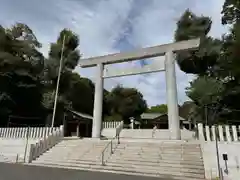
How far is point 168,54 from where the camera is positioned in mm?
12055

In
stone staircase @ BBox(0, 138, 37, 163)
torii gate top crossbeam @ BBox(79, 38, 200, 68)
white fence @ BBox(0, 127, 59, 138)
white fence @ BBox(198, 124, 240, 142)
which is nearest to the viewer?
white fence @ BBox(198, 124, 240, 142)

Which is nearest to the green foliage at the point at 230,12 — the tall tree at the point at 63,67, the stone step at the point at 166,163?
the stone step at the point at 166,163

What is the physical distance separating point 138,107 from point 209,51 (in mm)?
17977

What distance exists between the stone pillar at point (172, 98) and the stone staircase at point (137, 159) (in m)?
1.36

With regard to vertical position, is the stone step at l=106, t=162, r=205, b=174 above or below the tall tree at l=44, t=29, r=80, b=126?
below

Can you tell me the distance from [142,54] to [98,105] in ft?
13.4

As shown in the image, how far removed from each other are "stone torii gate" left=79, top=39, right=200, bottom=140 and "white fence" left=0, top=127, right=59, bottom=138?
2802 mm

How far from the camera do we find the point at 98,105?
1325 centimetres

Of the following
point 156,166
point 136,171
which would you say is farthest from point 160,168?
point 136,171

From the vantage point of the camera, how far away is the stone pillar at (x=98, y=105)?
1294 centimetres

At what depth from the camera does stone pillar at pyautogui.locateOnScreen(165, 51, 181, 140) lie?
1088 cm

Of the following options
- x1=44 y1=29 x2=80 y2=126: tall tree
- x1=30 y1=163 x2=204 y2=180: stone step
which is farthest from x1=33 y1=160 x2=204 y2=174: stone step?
x1=44 y1=29 x2=80 y2=126: tall tree

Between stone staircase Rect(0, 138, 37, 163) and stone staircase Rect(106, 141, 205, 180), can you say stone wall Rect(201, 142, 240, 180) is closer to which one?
stone staircase Rect(106, 141, 205, 180)

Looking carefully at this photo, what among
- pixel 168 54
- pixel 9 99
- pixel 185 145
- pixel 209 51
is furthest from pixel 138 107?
pixel 185 145
